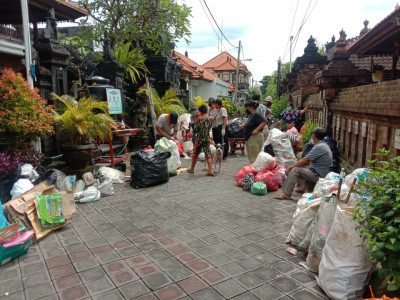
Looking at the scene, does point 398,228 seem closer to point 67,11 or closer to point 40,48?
point 40,48

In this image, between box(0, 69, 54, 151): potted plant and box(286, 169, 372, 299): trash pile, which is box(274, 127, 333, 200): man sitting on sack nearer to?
box(286, 169, 372, 299): trash pile

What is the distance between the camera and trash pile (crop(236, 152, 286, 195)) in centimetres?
612

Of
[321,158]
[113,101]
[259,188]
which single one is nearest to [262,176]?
[259,188]

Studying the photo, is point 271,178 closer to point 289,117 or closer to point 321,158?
point 321,158

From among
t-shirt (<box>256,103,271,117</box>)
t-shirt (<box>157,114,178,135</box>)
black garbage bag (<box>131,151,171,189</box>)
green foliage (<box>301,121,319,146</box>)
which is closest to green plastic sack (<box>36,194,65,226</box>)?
black garbage bag (<box>131,151,171,189</box>)

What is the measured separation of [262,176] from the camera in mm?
6320

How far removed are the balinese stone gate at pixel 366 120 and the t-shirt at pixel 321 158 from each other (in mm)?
488

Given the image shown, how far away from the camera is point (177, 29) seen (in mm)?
11406

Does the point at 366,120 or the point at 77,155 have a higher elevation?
the point at 366,120

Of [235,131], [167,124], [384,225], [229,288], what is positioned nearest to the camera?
[384,225]

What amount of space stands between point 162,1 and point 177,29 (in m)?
1.06

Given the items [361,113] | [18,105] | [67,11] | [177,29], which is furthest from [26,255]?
[67,11]

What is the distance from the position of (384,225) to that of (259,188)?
12.0 ft

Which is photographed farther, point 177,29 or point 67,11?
point 67,11
